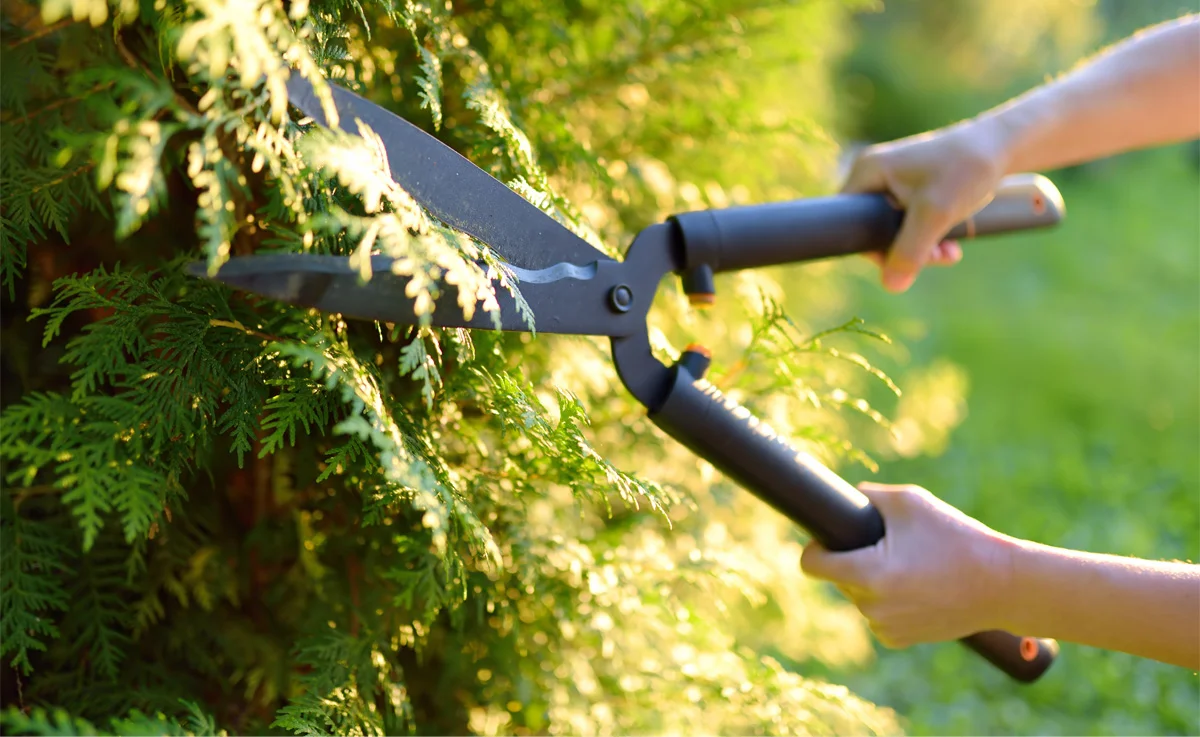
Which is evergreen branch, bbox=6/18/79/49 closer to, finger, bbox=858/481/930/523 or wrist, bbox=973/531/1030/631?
finger, bbox=858/481/930/523

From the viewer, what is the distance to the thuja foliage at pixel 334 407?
76 cm

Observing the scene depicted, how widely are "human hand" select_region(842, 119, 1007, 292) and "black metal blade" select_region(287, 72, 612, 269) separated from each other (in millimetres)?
642

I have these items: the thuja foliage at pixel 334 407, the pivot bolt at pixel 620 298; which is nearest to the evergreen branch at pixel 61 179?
the thuja foliage at pixel 334 407

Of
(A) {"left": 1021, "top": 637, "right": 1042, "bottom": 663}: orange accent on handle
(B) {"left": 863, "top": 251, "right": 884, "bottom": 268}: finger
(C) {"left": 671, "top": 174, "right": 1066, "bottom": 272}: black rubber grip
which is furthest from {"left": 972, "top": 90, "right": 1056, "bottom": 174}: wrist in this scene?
(A) {"left": 1021, "top": 637, "right": 1042, "bottom": 663}: orange accent on handle

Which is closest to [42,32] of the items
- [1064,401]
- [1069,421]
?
[1069,421]

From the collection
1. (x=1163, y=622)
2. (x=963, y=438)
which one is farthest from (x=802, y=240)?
(x=963, y=438)

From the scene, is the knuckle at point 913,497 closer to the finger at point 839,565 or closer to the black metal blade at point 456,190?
the finger at point 839,565

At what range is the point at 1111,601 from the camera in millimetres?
1043

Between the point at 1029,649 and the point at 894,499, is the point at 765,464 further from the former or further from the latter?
the point at 1029,649

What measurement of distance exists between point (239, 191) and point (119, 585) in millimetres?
486

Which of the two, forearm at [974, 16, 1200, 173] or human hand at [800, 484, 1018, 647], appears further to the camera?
forearm at [974, 16, 1200, 173]

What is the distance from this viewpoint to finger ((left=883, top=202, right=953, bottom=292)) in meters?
1.36

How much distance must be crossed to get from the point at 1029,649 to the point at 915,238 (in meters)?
0.62

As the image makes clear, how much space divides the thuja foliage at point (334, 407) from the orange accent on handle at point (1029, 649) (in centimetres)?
22
